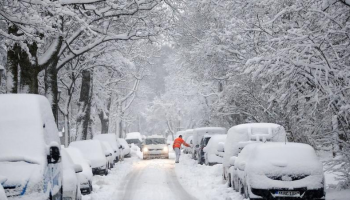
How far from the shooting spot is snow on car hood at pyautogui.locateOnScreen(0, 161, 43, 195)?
271 inches

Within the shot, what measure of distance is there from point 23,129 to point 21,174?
106 centimetres

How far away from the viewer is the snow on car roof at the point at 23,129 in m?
7.54

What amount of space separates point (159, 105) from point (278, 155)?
8430cm

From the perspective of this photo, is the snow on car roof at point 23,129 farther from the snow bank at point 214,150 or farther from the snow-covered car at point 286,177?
the snow bank at point 214,150

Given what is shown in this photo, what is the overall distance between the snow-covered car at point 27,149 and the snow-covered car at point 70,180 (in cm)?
224

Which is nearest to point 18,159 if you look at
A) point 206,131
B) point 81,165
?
point 81,165

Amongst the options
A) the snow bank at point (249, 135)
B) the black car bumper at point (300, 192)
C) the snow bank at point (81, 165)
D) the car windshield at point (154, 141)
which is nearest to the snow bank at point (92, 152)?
Answer: the snow bank at point (81, 165)

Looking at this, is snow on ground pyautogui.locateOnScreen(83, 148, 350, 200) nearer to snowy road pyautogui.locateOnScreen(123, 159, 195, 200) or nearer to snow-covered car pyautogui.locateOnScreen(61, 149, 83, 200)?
snowy road pyautogui.locateOnScreen(123, 159, 195, 200)

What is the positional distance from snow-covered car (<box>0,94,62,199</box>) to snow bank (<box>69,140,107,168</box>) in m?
12.6

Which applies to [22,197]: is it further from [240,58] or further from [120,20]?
[240,58]

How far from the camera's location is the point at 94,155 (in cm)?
2166

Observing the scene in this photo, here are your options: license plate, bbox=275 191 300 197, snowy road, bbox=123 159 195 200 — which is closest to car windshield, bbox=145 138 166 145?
snowy road, bbox=123 159 195 200

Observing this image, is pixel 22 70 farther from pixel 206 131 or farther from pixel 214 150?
pixel 206 131

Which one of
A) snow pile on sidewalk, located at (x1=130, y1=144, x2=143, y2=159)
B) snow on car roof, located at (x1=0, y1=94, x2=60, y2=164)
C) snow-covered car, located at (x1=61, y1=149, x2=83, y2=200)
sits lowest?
snow pile on sidewalk, located at (x1=130, y1=144, x2=143, y2=159)
